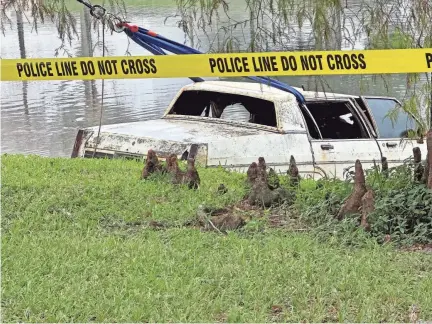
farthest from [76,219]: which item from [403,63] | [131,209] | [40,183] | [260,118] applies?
[260,118]

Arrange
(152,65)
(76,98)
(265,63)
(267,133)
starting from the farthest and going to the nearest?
(76,98)
(267,133)
(152,65)
(265,63)

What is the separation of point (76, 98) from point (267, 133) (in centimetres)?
805

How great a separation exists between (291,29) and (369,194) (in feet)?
4.47

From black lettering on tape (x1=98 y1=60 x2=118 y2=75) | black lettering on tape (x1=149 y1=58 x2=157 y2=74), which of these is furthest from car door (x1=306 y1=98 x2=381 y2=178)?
black lettering on tape (x1=98 y1=60 x2=118 y2=75)

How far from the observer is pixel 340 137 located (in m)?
8.85

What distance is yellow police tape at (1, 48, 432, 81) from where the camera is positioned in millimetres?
5738

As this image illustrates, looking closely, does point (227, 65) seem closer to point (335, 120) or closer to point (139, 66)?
point (139, 66)

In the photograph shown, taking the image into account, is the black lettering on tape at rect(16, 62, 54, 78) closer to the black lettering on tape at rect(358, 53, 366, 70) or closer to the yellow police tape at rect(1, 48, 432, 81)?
the yellow police tape at rect(1, 48, 432, 81)

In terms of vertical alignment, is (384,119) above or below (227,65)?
below

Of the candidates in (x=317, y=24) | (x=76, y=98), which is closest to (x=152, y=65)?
(x=317, y=24)

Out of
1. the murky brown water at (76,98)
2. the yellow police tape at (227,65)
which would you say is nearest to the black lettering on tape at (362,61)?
the yellow police tape at (227,65)

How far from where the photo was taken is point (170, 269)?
186 inches

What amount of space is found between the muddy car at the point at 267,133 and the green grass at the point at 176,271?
4.55 feet

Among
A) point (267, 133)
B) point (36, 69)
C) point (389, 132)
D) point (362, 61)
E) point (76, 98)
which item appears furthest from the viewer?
point (76, 98)
